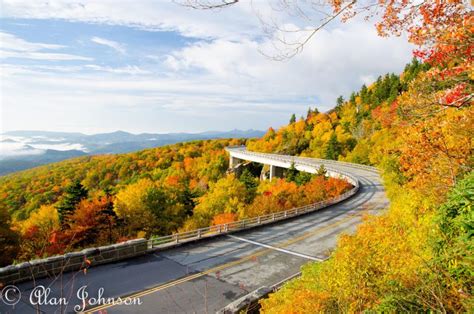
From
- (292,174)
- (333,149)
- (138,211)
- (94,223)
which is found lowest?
(138,211)

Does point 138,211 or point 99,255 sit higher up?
point 99,255

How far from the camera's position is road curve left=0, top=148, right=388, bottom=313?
436 inches

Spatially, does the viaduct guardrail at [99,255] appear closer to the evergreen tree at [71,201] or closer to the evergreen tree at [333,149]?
the evergreen tree at [71,201]

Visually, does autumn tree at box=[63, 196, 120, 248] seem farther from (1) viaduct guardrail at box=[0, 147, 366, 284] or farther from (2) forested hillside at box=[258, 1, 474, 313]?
(2) forested hillside at box=[258, 1, 474, 313]

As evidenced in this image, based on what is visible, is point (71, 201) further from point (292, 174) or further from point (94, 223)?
point (292, 174)

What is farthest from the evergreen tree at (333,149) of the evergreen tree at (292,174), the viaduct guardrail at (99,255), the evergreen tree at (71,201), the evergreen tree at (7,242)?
the evergreen tree at (7,242)

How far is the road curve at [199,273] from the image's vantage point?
36.3 feet

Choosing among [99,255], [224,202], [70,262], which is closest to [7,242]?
[99,255]

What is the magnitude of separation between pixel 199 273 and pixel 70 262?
5.52m

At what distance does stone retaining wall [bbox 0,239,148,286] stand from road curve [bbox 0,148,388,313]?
345 millimetres

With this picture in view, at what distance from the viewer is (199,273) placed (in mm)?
14016

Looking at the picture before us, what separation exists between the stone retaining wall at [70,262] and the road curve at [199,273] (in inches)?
13.6
